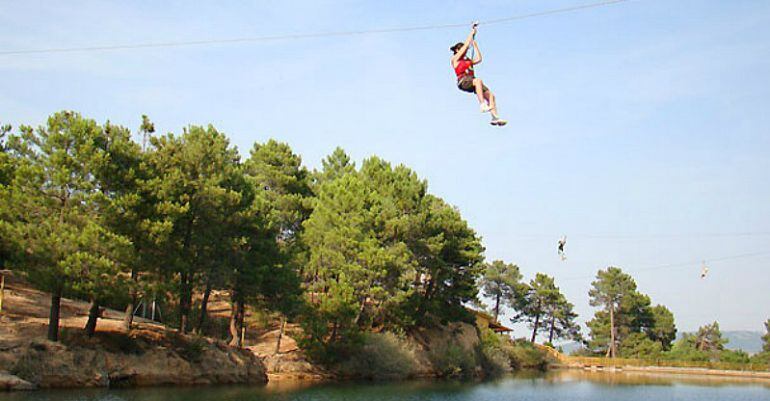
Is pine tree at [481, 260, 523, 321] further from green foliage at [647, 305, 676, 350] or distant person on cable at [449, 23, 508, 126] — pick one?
distant person on cable at [449, 23, 508, 126]

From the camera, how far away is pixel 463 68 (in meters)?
15.2

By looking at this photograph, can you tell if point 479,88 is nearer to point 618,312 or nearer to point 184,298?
point 184,298

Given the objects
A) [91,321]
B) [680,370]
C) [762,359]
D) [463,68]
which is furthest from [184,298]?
[762,359]

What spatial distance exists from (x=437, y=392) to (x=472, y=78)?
1095 inches

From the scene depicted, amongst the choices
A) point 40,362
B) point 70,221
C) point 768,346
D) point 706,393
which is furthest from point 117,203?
point 768,346

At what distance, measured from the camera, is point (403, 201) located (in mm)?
53750

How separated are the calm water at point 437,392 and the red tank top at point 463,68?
61.9ft

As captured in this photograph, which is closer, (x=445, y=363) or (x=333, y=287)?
(x=333, y=287)

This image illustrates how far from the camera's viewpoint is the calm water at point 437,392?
27656mm

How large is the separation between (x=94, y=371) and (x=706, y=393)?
37.8 m

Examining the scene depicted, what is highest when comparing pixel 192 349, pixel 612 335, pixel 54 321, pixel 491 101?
pixel 491 101

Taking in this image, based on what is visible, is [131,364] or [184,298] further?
[184,298]

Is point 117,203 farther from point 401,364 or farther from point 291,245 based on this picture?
point 401,364

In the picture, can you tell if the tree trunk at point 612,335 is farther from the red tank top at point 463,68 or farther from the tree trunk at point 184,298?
the red tank top at point 463,68
